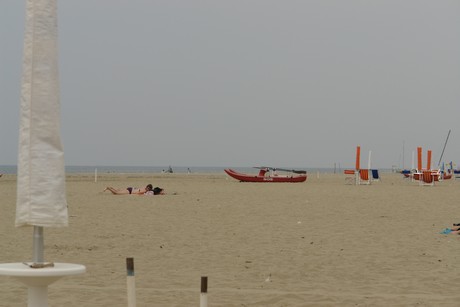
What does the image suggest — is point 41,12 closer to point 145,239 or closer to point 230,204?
point 145,239

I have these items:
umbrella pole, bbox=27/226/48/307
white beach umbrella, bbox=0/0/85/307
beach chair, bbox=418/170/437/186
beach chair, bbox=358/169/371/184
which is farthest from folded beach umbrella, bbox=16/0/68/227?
beach chair, bbox=358/169/371/184

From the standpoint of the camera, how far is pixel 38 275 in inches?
133

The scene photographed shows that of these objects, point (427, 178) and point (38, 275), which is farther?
point (427, 178)

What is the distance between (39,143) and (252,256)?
26.3 feet

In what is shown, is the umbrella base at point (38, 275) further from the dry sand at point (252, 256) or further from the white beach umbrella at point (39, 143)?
the dry sand at point (252, 256)

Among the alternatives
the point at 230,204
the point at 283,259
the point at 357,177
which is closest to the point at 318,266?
the point at 283,259

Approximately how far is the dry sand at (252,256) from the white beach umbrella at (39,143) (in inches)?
169

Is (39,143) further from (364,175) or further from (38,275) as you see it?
(364,175)

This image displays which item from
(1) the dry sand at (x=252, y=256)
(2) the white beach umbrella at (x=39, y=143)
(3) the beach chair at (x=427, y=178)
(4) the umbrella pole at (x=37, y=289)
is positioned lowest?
(1) the dry sand at (x=252, y=256)

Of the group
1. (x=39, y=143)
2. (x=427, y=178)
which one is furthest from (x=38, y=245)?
(x=427, y=178)

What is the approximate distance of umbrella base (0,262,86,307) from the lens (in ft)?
11.1

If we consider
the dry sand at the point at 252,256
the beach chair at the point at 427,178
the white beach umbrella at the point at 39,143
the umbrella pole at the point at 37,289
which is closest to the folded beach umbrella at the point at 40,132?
the white beach umbrella at the point at 39,143

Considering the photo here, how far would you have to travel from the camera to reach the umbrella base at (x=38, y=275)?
133 inches

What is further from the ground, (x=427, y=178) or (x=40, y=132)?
(x=40, y=132)
